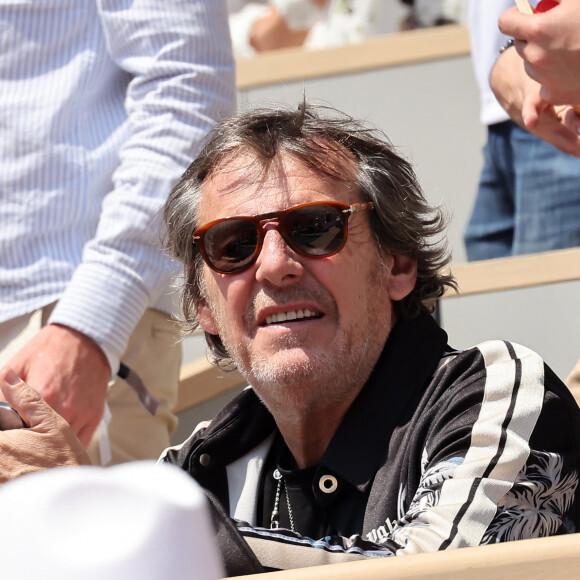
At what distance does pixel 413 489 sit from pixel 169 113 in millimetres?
1098

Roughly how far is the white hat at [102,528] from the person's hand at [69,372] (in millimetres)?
1580

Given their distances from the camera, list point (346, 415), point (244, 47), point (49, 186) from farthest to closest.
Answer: point (244, 47) < point (49, 186) < point (346, 415)

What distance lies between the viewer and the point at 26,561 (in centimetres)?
72

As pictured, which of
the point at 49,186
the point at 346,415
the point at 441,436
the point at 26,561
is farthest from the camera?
the point at 49,186

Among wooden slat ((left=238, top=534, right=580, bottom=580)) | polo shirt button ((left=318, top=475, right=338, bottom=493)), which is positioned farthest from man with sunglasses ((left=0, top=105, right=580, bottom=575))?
wooden slat ((left=238, top=534, right=580, bottom=580))

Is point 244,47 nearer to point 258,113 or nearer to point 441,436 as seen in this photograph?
point 258,113

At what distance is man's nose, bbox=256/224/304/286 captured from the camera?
219cm

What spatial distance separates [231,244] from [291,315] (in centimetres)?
20

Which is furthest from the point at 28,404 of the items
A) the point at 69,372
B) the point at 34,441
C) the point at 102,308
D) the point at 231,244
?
the point at 231,244

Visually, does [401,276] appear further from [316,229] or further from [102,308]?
[102,308]

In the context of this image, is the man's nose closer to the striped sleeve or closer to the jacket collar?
the jacket collar

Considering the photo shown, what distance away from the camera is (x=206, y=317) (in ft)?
8.43

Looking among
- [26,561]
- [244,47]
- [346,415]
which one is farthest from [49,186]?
[244,47]

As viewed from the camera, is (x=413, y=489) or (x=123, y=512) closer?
(x=123, y=512)
